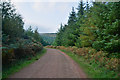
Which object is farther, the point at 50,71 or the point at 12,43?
the point at 12,43

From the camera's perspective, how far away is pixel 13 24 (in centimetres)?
1733

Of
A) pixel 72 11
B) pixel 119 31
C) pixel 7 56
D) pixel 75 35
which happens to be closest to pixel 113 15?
pixel 119 31

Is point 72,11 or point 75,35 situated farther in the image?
point 72,11

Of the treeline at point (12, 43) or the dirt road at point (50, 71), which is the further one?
the treeline at point (12, 43)

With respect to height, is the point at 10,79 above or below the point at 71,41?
below

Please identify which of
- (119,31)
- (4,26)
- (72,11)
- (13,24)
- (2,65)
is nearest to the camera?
(2,65)

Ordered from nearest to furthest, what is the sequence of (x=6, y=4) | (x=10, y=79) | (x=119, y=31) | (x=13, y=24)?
(x=10, y=79)
(x=119, y=31)
(x=13, y=24)
(x=6, y=4)

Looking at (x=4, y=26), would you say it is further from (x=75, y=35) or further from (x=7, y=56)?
(x=75, y=35)

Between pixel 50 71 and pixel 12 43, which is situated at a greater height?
pixel 12 43

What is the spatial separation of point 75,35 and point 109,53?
1591 centimetres

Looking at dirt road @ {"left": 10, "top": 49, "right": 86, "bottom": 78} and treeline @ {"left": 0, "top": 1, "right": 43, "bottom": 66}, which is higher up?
treeline @ {"left": 0, "top": 1, "right": 43, "bottom": 66}

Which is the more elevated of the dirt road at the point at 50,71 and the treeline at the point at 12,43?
the treeline at the point at 12,43

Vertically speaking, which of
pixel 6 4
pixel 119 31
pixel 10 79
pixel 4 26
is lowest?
pixel 10 79

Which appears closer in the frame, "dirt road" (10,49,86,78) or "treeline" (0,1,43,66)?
"dirt road" (10,49,86,78)
